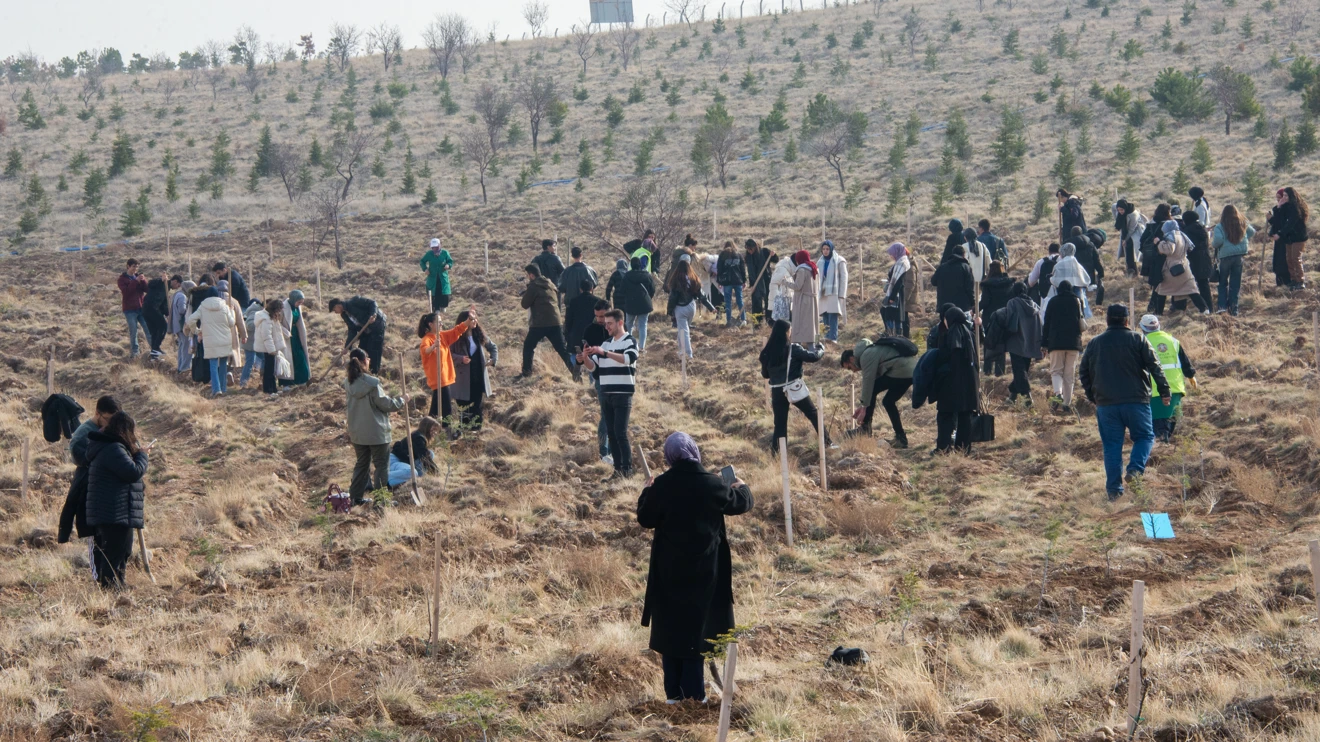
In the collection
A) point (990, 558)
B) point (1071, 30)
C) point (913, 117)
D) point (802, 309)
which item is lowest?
point (990, 558)

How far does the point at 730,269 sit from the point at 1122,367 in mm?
9679

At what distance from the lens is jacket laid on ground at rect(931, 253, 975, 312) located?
50.6ft

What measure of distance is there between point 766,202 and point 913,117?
7.97m

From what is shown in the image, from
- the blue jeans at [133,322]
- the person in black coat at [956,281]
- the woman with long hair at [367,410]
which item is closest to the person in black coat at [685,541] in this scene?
the woman with long hair at [367,410]

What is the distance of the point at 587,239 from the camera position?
29875mm

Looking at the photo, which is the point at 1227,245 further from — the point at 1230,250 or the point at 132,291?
the point at 132,291

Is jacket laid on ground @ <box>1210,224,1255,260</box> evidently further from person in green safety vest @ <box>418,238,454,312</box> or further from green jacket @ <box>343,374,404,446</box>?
green jacket @ <box>343,374,404,446</box>

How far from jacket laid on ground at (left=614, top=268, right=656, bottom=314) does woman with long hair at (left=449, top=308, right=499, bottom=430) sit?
284 centimetres

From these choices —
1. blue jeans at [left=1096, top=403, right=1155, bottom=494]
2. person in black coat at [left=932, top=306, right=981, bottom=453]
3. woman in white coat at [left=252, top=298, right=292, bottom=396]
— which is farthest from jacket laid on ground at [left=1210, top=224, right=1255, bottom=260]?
woman in white coat at [left=252, top=298, right=292, bottom=396]

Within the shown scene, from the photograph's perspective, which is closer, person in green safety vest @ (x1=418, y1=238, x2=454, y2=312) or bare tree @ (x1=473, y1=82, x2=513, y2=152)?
person in green safety vest @ (x1=418, y1=238, x2=454, y2=312)

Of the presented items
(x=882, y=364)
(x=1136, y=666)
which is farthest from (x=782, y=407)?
(x=1136, y=666)

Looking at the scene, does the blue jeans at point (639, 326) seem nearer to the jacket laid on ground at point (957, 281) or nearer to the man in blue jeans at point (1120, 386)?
the jacket laid on ground at point (957, 281)

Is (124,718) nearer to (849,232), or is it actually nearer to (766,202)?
(849,232)

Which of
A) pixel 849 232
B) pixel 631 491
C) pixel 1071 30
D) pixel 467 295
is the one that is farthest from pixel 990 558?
pixel 1071 30
